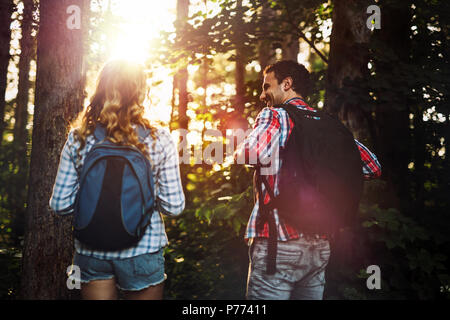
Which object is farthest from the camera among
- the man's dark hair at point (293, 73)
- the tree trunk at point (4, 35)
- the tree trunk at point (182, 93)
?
the tree trunk at point (182, 93)

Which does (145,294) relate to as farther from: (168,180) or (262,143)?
(262,143)

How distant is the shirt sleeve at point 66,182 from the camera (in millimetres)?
1974

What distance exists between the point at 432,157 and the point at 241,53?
3333 mm

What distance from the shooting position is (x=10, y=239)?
9930 millimetres

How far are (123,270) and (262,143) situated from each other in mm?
1044

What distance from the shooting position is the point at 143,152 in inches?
77.1

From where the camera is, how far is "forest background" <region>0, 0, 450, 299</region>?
3.18m

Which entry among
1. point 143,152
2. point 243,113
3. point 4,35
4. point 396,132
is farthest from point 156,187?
point 396,132

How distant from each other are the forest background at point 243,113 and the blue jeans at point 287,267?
1137mm

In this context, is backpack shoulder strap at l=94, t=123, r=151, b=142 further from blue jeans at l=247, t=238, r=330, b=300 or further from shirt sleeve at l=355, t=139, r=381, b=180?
shirt sleeve at l=355, t=139, r=381, b=180

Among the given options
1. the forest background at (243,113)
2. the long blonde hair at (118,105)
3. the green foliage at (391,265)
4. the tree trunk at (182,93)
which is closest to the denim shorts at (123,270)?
the long blonde hair at (118,105)

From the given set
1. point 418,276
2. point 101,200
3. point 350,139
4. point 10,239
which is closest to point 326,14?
point 418,276

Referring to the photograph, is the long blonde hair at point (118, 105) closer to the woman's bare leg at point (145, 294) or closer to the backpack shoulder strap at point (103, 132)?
the backpack shoulder strap at point (103, 132)

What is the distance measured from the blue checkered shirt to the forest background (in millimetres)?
324
